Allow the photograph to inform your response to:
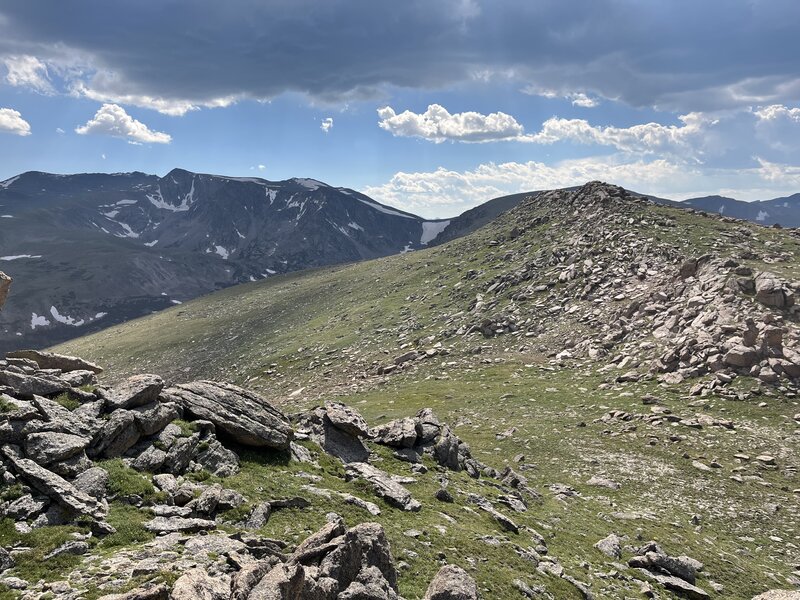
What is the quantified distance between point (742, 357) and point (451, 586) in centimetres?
3905

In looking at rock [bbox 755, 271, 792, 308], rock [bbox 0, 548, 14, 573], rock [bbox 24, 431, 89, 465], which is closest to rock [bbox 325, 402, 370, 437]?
rock [bbox 24, 431, 89, 465]

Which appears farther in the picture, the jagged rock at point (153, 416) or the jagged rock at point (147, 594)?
the jagged rock at point (153, 416)

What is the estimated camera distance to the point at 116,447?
19.5 meters

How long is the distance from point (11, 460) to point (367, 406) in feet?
130

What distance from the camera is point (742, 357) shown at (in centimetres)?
4138

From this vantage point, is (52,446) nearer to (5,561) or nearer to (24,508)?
(24,508)

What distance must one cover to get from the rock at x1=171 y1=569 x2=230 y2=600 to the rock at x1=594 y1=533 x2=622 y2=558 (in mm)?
17809

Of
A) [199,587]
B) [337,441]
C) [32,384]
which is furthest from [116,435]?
[337,441]

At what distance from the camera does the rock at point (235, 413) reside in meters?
23.4

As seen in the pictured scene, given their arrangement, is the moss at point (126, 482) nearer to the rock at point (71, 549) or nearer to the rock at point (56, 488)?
the rock at point (56, 488)

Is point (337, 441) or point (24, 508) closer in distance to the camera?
point (24, 508)

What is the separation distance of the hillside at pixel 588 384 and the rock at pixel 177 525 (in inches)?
91.9

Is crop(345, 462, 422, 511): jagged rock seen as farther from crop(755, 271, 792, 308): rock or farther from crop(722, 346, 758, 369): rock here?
crop(755, 271, 792, 308): rock

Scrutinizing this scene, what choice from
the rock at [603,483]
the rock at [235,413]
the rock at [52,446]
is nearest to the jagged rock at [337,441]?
the rock at [235,413]
